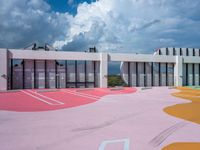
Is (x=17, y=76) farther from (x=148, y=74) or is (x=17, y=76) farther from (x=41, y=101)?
(x=148, y=74)

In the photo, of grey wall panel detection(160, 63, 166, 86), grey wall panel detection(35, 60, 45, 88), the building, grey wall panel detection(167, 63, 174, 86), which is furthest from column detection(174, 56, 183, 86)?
grey wall panel detection(35, 60, 45, 88)

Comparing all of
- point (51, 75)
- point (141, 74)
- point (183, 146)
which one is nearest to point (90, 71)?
point (51, 75)

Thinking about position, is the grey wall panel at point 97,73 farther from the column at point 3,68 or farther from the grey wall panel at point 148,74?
the column at point 3,68

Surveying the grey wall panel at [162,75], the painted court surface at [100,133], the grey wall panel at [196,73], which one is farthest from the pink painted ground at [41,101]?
the grey wall panel at [196,73]

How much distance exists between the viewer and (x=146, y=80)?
26.6 metres

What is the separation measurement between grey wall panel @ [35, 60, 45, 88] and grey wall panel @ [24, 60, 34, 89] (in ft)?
1.87

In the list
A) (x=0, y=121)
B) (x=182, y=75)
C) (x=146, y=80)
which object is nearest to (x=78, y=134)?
(x=0, y=121)

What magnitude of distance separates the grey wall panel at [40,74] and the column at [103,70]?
7.17 metres

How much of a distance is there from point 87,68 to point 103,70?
235 centimetres

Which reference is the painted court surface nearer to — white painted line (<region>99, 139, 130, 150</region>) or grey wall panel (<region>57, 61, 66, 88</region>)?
white painted line (<region>99, 139, 130, 150</region>)

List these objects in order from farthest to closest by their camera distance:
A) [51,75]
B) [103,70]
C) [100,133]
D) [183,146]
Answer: [103,70] < [51,75] < [100,133] < [183,146]

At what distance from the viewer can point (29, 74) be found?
2167 cm

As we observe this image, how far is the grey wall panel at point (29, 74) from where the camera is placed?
2148 cm

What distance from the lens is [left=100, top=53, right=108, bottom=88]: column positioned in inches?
897
